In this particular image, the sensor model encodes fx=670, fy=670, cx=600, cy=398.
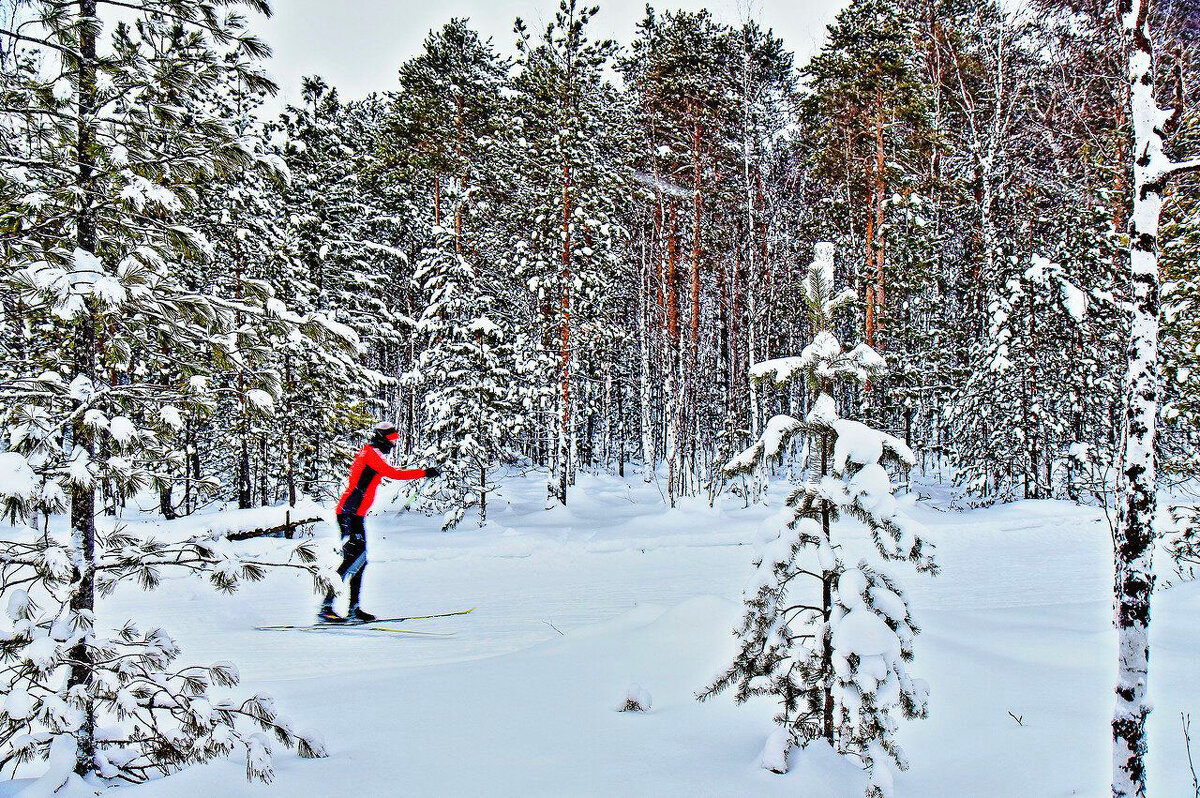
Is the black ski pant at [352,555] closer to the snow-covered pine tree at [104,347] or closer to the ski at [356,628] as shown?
the ski at [356,628]

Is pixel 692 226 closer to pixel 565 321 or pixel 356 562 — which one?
pixel 565 321

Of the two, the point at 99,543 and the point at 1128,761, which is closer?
the point at 1128,761

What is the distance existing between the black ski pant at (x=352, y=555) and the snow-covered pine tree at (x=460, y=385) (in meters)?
7.86

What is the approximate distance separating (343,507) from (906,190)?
16.5 m

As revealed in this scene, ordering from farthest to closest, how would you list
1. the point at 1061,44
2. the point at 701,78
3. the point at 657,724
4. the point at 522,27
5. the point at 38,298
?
the point at 522,27
the point at 701,78
the point at 1061,44
the point at 657,724
the point at 38,298

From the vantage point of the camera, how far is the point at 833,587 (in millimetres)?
3545

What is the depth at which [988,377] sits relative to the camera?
715 inches

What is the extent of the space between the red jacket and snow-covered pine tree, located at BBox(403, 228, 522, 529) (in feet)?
25.9

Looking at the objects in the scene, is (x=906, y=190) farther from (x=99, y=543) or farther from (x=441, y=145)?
(x=99, y=543)

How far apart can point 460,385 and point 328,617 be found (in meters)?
9.47

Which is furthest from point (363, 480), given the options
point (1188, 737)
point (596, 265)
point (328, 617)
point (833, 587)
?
point (596, 265)

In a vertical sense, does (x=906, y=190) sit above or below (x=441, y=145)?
below

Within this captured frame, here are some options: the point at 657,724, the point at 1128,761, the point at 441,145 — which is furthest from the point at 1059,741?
the point at 441,145

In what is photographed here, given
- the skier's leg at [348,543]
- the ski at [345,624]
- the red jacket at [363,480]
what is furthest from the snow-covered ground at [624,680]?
the red jacket at [363,480]
